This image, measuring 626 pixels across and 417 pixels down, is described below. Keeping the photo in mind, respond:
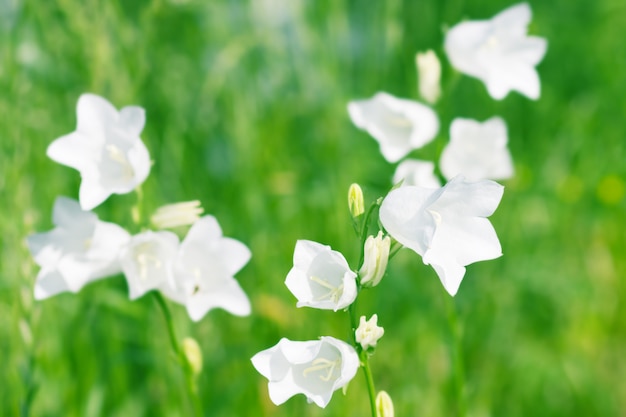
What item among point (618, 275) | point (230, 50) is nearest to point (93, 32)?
point (230, 50)

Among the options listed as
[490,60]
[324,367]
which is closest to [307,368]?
[324,367]

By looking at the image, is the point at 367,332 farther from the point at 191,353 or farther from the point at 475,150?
the point at 475,150

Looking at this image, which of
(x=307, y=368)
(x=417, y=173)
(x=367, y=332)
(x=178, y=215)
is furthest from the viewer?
(x=417, y=173)

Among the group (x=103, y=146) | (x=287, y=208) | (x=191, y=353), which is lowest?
(x=287, y=208)

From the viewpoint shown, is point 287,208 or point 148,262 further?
point 287,208

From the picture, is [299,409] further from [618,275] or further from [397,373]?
[618,275]

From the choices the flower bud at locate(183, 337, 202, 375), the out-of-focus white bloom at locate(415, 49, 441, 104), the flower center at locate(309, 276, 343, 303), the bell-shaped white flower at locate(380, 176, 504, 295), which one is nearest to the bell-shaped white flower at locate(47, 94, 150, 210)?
the flower bud at locate(183, 337, 202, 375)
